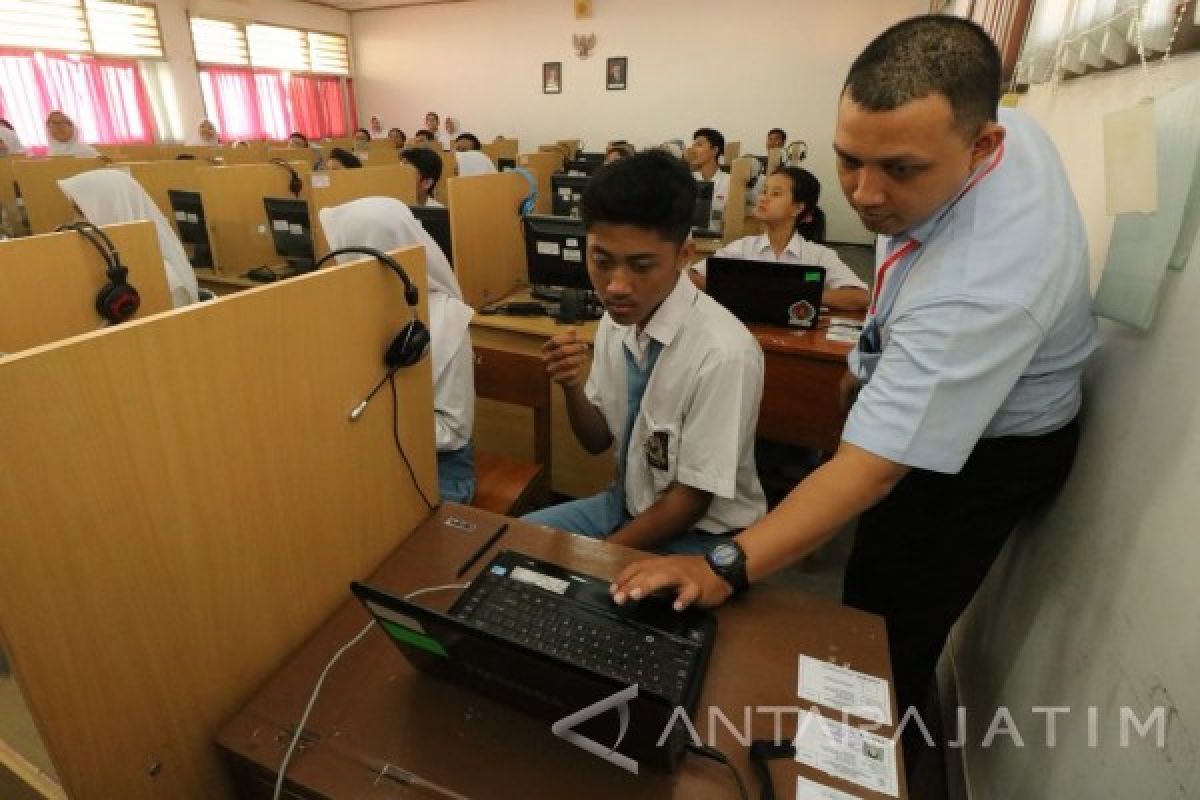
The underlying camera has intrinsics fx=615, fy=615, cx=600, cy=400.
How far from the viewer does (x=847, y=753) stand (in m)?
0.66

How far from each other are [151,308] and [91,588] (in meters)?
1.39

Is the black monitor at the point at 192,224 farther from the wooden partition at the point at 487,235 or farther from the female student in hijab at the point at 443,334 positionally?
the female student in hijab at the point at 443,334

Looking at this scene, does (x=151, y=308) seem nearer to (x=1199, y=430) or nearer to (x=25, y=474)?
(x=25, y=474)

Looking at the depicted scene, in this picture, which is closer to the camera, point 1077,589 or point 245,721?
point 245,721

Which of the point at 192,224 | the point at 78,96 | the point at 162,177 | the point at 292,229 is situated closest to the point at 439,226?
the point at 292,229

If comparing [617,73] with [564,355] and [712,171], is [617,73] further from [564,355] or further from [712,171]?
[564,355]

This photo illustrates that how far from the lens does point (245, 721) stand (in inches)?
27.2

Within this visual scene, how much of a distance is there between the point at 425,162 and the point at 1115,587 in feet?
12.1

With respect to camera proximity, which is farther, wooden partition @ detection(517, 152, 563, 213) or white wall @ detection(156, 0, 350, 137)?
white wall @ detection(156, 0, 350, 137)

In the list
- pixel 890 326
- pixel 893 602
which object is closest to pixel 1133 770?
pixel 893 602

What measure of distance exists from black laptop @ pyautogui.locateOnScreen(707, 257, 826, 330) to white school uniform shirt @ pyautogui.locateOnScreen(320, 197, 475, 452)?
110 centimetres

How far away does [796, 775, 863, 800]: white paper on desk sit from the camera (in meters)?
0.62

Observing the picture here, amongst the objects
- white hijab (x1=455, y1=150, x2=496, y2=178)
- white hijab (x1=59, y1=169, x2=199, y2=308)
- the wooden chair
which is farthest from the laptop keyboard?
white hijab (x1=455, y1=150, x2=496, y2=178)

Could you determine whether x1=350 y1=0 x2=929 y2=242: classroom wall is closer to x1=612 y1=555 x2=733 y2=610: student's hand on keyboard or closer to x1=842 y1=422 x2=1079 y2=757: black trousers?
x1=842 y1=422 x2=1079 y2=757: black trousers
